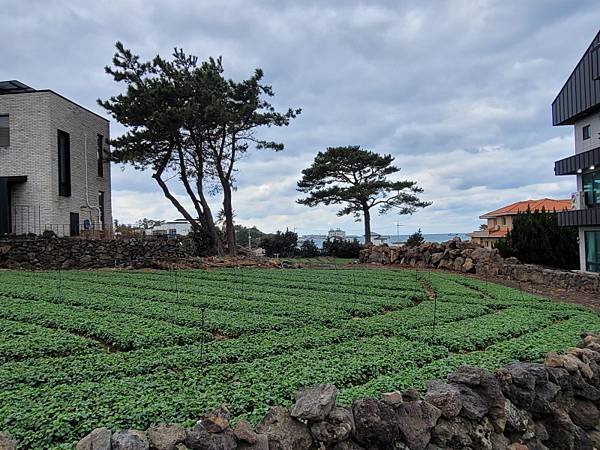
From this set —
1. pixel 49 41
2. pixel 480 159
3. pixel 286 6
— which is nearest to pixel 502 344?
pixel 286 6

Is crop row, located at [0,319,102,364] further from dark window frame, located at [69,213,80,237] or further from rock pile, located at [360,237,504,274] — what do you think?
dark window frame, located at [69,213,80,237]

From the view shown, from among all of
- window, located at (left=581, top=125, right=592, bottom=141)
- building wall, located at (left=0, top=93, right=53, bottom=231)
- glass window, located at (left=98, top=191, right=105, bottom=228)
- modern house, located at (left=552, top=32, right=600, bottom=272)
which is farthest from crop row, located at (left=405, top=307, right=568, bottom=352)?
glass window, located at (left=98, top=191, right=105, bottom=228)

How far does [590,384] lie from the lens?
345cm

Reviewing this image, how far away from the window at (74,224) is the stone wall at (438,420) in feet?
45.9

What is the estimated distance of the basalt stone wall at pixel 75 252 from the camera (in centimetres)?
1169

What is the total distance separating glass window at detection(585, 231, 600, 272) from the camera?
12141 mm

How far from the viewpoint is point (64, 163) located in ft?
46.5

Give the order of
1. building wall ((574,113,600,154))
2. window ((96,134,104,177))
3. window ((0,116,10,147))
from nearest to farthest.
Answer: building wall ((574,113,600,154)) < window ((0,116,10,147)) < window ((96,134,104,177))

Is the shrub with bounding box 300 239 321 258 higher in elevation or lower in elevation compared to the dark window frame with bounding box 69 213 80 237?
lower

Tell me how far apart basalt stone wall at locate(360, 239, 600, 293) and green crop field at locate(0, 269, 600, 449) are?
9.92 ft

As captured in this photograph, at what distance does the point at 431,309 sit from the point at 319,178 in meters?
16.9

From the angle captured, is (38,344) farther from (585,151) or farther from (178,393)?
(585,151)

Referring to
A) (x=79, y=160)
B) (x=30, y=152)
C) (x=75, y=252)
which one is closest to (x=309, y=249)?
(x=79, y=160)

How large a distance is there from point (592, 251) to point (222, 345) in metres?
12.7
